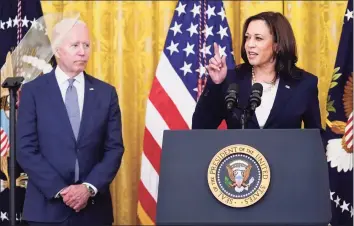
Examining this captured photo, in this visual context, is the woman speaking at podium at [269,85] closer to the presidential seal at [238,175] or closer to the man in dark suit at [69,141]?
the man in dark suit at [69,141]

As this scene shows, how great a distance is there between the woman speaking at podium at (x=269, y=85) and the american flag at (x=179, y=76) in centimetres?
118

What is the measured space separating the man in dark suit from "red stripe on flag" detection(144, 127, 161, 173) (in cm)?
91

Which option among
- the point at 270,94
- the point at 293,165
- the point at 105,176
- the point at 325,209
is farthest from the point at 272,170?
the point at 105,176

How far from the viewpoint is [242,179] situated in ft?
7.74

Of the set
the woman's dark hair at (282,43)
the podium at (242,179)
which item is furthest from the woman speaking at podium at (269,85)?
the podium at (242,179)

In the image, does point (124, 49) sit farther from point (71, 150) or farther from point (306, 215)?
point (306, 215)

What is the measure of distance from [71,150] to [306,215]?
1.52 meters

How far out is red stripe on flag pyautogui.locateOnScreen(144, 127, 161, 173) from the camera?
178 inches

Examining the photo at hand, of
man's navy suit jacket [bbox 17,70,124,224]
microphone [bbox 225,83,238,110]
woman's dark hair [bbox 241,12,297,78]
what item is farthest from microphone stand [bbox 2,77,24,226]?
woman's dark hair [bbox 241,12,297,78]

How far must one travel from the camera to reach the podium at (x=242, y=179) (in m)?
2.29

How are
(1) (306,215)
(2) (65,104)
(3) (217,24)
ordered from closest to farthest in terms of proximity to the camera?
1. (1) (306,215)
2. (2) (65,104)
3. (3) (217,24)

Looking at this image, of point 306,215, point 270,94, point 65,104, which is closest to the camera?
point 306,215

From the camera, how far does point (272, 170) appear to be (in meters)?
2.37

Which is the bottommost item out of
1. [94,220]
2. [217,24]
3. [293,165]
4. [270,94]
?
[94,220]
